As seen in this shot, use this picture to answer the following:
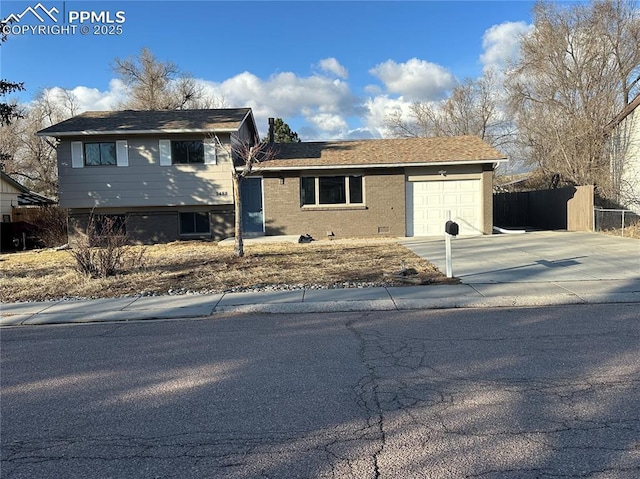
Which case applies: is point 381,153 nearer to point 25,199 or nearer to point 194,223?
point 194,223

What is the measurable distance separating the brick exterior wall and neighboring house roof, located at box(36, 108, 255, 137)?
336cm

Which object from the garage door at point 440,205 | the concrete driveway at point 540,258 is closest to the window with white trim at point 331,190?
the garage door at point 440,205

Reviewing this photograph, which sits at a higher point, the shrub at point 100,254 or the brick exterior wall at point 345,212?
the brick exterior wall at point 345,212

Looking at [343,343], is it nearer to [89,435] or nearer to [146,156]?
[89,435]

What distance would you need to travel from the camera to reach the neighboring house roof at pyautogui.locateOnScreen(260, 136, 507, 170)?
20.2 meters

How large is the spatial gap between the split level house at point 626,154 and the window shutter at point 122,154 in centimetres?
2295

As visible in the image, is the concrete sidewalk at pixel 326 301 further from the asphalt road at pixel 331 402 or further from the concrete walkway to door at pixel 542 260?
the asphalt road at pixel 331 402

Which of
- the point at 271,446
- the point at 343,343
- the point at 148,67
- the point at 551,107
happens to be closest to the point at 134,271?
the point at 343,343

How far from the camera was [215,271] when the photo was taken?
41.3ft

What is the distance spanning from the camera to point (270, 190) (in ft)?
68.3

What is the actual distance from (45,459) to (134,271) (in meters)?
9.65

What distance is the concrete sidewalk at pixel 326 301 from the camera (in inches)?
337

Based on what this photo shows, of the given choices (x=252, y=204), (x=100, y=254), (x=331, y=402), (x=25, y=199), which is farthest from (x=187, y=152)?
(x=331, y=402)

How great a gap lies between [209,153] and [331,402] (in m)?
17.9
